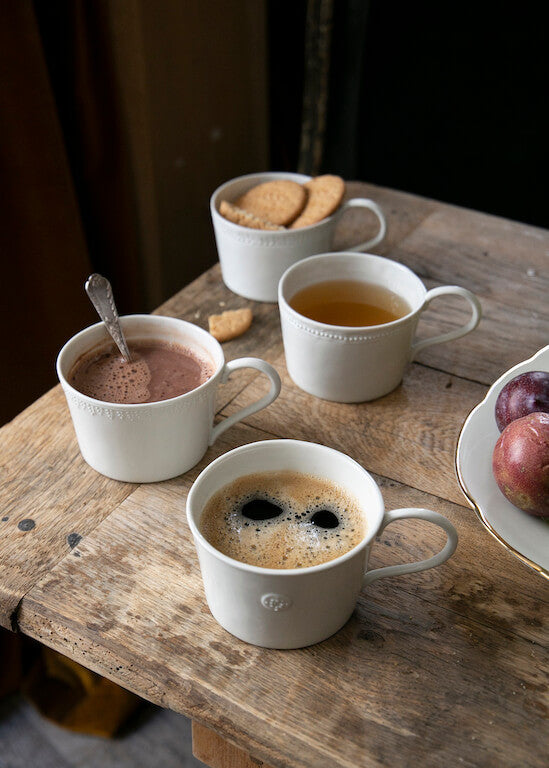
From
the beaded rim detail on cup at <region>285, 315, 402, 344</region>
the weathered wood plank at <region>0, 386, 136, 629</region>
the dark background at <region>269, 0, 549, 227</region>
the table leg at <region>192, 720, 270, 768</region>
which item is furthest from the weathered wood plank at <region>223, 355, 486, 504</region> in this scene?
the dark background at <region>269, 0, 549, 227</region>

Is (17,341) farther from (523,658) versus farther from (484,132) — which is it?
(484,132)

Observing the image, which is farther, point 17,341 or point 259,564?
point 17,341

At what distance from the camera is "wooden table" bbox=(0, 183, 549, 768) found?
2.23ft

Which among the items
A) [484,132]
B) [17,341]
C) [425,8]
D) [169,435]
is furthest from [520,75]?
[169,435]

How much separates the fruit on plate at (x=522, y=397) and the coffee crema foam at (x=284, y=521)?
217 mm

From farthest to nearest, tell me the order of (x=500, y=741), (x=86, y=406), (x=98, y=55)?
(x=98, y=55) → (x=86, y=406) → (x=500, y=741)

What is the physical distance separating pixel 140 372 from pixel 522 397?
1.46ft

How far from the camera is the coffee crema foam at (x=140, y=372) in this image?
911 millimetres

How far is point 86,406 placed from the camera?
852 millimetres

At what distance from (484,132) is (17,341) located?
138 centimetres

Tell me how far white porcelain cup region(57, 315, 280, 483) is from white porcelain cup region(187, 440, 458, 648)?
113 millimetres

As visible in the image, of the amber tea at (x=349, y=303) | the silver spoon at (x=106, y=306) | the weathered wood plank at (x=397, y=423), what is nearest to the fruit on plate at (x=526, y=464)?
the weathered wood plank at (x=397, y=423)

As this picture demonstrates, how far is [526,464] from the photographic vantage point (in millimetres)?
777

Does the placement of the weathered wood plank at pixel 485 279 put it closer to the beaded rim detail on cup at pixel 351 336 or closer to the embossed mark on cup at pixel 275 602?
the beaded rim detail on cup at pixel 351 336
